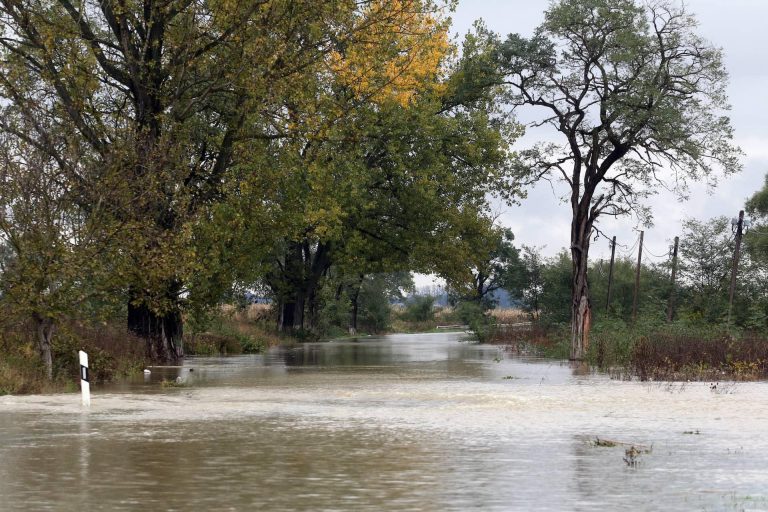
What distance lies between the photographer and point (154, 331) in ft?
121

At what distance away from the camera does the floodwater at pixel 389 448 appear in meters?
10.7

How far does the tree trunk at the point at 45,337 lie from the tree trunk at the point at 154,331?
33.7 ft

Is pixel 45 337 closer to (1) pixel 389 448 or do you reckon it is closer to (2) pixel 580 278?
(1) pixel 389 448

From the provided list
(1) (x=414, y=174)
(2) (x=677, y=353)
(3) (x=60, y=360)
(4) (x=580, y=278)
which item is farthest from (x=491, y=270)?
(3) (x=60, y=360)

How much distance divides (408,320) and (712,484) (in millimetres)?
121121

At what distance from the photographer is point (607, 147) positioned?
45.0 m

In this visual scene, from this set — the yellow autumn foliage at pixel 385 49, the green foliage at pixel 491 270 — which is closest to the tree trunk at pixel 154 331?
the yellow autumn foliage at pixel 385 49

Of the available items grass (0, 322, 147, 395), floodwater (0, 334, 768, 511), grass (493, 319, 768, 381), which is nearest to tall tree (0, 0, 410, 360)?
grass (0, 322, 147, 395)

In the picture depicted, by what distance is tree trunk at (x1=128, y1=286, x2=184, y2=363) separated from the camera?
36.4 meters

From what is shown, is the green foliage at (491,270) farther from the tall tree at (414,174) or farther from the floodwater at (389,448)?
the floodwater at (389,448)

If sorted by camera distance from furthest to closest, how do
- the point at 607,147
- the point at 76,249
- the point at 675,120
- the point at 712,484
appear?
the point at 607,147, the point at 675,120, the point at 76,249, the point at 712,484

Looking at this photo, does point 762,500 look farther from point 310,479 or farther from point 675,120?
point 675,120

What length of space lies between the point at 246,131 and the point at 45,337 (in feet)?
42.2

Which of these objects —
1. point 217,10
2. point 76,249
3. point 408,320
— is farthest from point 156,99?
point 408,320
